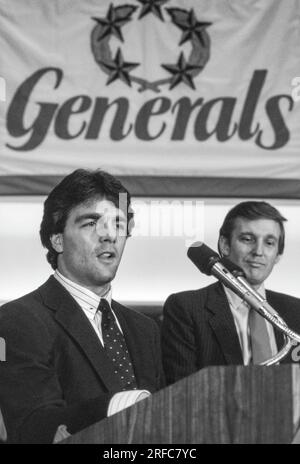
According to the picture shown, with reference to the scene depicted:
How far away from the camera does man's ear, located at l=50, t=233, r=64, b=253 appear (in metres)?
2.72

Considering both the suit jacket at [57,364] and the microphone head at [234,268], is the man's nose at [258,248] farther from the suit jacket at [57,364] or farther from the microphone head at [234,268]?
the microphone head at [234,268]

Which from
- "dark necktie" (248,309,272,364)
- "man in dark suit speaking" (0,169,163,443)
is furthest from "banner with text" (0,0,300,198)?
"man in dark suit speaking" (0,169,163,443)

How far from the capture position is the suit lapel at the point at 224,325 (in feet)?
10.2

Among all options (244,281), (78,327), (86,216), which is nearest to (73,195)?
(86,216)

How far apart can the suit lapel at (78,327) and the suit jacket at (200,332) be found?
64cm

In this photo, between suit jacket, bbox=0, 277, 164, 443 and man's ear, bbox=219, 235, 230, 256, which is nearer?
suit jacket, bbox=0, 277, 164, 443

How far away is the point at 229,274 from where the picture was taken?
7.51 ft

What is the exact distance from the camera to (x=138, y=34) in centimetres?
390

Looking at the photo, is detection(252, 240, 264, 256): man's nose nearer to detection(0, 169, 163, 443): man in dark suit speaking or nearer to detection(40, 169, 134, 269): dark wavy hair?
detection(0, 169, 163, 443): man in dark suit speaking

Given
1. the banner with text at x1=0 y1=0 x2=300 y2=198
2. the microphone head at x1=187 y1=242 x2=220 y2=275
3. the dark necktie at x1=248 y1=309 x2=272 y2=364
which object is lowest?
the dark necktie at x1=248 y1=309 x2=272 y2=364

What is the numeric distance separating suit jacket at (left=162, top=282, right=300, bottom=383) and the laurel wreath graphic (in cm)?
90

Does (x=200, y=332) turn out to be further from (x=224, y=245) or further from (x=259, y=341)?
(x=224, y=245)
